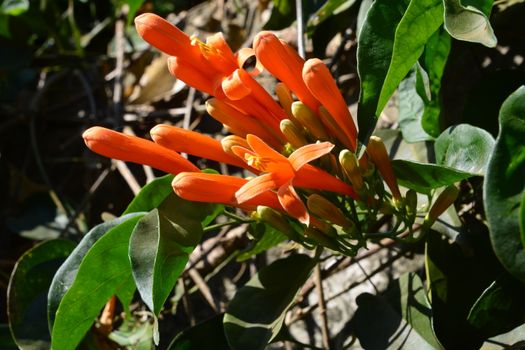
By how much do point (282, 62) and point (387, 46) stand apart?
0.56 ft

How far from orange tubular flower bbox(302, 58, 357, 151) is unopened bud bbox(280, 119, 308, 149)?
64mm

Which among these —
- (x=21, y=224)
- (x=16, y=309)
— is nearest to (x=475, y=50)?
(x=16, y=309)

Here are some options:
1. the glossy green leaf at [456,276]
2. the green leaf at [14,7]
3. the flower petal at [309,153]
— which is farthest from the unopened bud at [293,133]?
the green leaf at [14,7]

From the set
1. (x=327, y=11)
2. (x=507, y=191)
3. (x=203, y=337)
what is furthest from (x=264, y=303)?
(x=327, y=11)

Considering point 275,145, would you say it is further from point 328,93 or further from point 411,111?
point 411,111

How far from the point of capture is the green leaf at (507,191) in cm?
95

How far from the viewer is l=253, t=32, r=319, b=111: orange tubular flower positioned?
3.92 ft

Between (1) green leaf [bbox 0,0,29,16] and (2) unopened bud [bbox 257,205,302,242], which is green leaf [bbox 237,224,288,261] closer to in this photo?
(2) unopened bud [bbox 257,205,302,242]

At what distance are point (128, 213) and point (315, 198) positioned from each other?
38cm

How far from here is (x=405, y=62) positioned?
114cm

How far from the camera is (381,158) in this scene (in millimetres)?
1252

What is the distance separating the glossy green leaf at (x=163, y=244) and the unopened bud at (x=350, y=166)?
0.90 ft

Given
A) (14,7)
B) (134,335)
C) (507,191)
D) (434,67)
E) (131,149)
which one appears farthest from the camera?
(14,7)

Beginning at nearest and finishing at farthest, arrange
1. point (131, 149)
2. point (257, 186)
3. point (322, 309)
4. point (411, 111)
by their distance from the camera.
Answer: point (257, 186) < point (131, 149) < point (411, 111) < point (322, 309)
